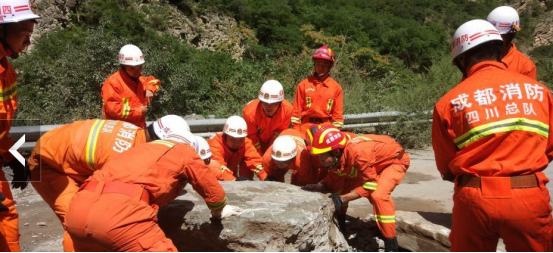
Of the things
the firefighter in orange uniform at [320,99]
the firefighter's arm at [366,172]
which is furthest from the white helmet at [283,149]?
the firefighter in orange uniform at [320,99]

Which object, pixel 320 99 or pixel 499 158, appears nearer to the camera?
pixel 499 158

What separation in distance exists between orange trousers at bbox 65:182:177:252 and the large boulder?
957 millimetres

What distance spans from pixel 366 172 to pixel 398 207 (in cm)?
147

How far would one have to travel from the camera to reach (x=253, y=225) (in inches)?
163

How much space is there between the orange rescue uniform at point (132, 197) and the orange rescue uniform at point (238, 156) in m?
2.49

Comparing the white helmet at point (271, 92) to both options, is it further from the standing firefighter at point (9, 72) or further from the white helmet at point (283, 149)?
the standing firefighter at point (9, 72)

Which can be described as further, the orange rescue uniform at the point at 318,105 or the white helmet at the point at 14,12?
the orange rescue uniform at the point at 318,105

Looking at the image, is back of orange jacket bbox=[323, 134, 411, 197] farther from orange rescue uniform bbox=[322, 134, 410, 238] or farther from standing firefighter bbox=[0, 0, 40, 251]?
standing firefighter bbox=[0, 0, 40, 251]

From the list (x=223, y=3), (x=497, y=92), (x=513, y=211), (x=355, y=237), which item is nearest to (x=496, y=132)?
(x=497, y=92)

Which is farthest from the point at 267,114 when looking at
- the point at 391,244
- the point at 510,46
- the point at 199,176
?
the point at 199,176

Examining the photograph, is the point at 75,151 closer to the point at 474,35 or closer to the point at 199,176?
the point at 199,176

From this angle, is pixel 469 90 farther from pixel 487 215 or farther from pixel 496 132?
pixel 487 215

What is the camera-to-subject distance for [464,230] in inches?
119

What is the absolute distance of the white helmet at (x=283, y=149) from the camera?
5590 millimetres
